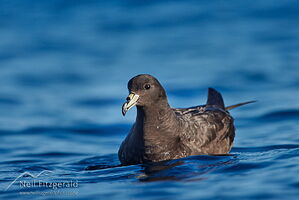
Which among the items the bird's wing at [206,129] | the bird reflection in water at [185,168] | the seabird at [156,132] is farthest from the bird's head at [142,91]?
the bird reflection in water at [185,168]

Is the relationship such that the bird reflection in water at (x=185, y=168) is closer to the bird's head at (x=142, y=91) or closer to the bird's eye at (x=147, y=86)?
the bird's head at (x=142, y=91)

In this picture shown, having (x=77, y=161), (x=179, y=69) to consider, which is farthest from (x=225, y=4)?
(x=77, y=161)

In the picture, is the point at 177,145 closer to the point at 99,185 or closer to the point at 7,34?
the point at 99,185

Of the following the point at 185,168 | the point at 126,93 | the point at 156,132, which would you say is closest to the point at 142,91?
the point at 156,132

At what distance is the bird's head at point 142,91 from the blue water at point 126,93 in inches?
30.7

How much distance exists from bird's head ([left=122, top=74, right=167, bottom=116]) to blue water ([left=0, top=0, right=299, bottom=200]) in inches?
30.7

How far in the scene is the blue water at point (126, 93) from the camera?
22.3ft

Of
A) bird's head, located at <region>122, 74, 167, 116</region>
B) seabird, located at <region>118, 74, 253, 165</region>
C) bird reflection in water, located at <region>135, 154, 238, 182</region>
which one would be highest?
bird's head, located at <region>122, 74, 167, 116</region>

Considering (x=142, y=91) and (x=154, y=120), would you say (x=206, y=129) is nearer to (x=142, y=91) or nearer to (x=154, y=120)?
(x=154, y=120)

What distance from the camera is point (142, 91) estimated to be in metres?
7.54

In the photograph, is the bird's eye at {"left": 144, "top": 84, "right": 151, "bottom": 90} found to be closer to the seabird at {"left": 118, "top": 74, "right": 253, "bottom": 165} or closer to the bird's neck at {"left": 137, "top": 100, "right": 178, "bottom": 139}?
the seabird at {"left": 118, "top": 74, "right": 253, "bottom": 165}

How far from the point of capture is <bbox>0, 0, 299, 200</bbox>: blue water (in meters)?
6.80

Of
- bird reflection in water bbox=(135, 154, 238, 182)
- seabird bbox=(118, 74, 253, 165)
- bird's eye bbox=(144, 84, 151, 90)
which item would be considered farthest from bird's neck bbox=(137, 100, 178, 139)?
bird reflection in water bbox=(135, 154, 238, 182)

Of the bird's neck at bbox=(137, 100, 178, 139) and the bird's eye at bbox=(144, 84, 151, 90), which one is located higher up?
the bird's eye at bbox=(144, 84, 151, 90)
